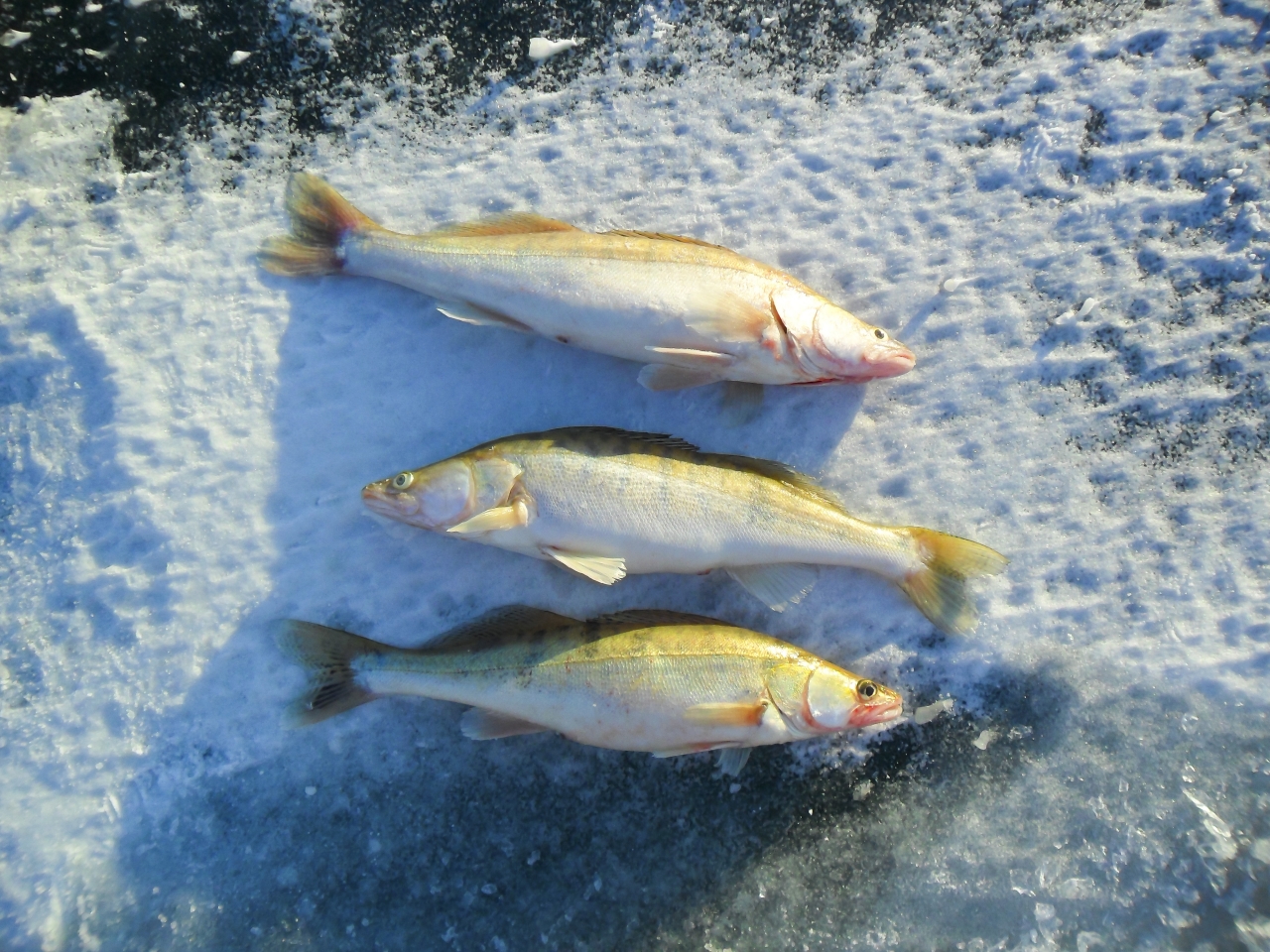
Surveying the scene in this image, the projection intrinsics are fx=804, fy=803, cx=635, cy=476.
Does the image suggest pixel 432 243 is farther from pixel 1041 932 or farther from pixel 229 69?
pixel 1041 932

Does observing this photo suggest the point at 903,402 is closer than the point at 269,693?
No

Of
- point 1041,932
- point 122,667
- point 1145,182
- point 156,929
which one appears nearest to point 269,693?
point 122,667

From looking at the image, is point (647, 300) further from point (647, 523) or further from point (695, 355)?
point (647, 523)

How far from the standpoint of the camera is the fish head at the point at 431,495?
2938mm

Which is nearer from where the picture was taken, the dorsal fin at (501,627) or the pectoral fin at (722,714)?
the pectoral fin at (722,714)

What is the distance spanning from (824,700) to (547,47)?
3.01 m

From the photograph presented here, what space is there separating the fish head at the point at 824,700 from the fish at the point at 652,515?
328 millimetres

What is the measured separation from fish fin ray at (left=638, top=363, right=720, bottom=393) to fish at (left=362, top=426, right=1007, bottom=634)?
208mm

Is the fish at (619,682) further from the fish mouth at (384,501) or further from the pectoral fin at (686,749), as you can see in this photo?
the fish mouth at (384,501)

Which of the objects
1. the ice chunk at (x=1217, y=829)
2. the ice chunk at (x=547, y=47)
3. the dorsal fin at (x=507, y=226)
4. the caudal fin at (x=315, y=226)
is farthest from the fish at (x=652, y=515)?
the ice chunk at (x=547, y=47)

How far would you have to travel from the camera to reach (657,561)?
2.97 m

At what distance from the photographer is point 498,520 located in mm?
2898

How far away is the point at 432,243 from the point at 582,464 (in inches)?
42.2

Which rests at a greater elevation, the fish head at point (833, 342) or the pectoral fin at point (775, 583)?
the fish head at point (833, 342)
